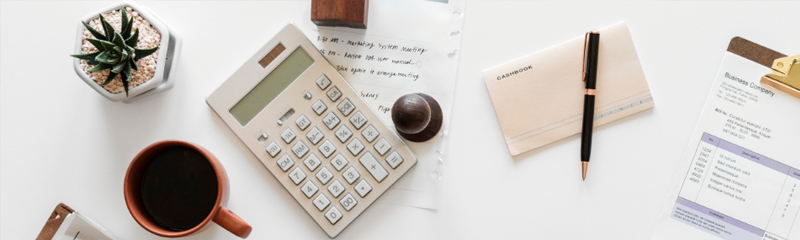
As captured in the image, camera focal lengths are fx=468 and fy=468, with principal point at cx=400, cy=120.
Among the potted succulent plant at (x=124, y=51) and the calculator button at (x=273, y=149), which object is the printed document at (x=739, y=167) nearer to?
the calculator button at (x=273, y=149)

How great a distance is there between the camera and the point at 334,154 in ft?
2.09

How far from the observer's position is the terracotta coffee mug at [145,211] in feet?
1.77

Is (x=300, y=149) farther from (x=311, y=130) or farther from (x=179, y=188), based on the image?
(x=179, y=188)

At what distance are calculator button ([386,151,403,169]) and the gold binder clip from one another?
1.69 feet

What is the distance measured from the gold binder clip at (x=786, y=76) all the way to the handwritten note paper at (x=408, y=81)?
1.43 ft

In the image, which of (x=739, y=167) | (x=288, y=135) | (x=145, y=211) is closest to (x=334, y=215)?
(x=288, y=135)

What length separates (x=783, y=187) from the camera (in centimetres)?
65

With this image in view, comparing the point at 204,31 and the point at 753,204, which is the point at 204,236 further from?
the point at 753,204

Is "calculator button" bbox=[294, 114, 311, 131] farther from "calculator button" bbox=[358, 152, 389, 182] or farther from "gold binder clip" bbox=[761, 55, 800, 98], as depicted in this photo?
"gold binder clip" bbox=[761, 55, 800, 98]

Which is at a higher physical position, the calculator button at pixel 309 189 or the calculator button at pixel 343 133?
the calculator button at pixel 343 133

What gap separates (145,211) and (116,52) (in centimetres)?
20

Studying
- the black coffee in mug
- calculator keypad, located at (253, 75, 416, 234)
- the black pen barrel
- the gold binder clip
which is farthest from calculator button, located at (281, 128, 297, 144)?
the gold binder clip

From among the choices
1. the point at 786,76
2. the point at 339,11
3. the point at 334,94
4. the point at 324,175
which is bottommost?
the point at 324,175

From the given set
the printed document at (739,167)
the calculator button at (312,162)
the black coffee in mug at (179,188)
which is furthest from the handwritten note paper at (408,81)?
the printed document at (739,167)
